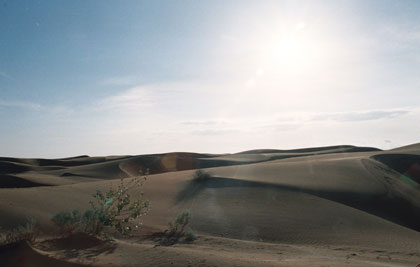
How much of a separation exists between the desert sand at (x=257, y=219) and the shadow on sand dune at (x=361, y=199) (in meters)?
0.06

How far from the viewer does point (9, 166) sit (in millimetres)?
41312

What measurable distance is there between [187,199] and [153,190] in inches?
100

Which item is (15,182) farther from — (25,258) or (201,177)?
(25,258)

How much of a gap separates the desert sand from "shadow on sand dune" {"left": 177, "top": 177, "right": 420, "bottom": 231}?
56 millimetres

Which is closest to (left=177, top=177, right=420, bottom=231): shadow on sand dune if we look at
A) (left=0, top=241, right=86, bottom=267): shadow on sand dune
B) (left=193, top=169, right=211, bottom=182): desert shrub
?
(left=193, top=169, right=211, bottom=182): desert shrub

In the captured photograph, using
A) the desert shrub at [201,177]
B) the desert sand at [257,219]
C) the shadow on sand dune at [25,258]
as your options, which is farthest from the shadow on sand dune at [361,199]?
the shadow on sand dune at [25,258]

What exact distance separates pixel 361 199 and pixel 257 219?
22.9ft

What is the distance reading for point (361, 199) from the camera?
1697cm

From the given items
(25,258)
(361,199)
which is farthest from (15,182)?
(361,199)

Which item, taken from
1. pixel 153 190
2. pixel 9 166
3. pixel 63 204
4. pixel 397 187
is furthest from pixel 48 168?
pixel 397 187

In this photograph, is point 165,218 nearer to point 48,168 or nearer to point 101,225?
point 101,225

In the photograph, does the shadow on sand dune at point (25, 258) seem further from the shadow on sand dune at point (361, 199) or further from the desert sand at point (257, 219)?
the shadow on sand dune at point (361, 199)

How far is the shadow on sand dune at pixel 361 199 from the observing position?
600 inches

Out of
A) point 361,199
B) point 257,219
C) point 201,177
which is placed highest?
point 201,177
